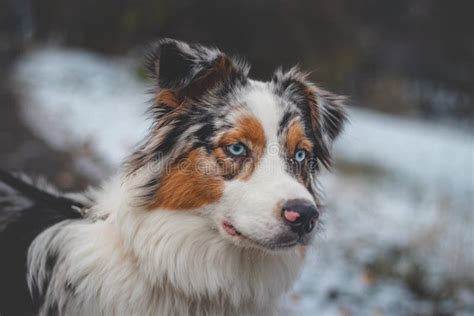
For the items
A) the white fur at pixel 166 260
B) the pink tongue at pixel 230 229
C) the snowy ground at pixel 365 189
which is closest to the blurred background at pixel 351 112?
the snowy ground at pixel 365 189

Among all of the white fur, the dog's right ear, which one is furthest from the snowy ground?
the dog's right ear

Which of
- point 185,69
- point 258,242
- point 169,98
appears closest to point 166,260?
point 258,242

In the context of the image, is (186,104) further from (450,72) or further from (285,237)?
(450,72)

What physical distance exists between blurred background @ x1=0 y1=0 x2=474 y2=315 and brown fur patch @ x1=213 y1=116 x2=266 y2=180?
0.70m

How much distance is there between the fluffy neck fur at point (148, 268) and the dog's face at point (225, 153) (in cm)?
13

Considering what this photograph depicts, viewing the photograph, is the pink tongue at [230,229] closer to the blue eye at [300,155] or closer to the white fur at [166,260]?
the white fur at [166,260]

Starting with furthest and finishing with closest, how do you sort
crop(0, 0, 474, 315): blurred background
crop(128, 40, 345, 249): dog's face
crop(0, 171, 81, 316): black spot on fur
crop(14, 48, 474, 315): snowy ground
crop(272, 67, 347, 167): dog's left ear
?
crop(0, 0, 474, 315): blurred background, crop(14, 48, 474, 315): snowy ground, crop(272, 67, 347, 167): dog's left ear, crop(0, 171, 81, 316): black spot on fur, crop(128, 40, 345, 249): dog's face

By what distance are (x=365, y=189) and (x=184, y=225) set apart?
6.30m

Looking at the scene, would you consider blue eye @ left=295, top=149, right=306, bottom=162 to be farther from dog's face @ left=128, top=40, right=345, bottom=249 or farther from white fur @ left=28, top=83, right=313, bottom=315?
white fur @ left=28, top=83, right=313, bottom=315

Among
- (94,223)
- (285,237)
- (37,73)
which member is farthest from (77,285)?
(37,73)

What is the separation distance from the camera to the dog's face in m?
2.72

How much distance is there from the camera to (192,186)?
2.94 m

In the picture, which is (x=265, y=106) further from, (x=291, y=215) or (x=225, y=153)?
(x=291, y=215)

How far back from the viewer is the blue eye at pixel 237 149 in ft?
9.62
